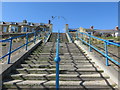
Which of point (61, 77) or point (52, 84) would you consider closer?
point (52, 84)

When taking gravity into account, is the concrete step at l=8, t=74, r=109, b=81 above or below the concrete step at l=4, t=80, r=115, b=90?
above

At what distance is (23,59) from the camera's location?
5.06 meters

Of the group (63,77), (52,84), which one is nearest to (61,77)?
(63,77)

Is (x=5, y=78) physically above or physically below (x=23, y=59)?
below

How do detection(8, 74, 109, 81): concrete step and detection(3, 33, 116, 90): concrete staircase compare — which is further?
detection(8, 74, 109, 81): concrete step

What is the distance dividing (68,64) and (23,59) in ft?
6.40

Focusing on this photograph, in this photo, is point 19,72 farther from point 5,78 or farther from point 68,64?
point 68,64

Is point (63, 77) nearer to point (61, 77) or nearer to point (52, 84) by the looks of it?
point (61, 77)

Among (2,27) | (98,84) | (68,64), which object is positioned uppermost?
(2,27)

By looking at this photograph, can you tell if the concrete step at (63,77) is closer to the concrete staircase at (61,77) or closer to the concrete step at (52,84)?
the concrete staircase at (61,77)

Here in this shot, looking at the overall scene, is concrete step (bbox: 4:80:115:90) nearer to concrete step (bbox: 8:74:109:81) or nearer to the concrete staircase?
the concrete staircase

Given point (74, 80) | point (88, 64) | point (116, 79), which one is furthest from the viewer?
point (88, 64)

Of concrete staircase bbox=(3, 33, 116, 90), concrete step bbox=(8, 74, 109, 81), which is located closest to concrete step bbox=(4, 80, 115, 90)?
concrete staircase bbox=(3, 33, 116, 90)

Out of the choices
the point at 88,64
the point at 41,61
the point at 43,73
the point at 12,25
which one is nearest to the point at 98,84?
the point at 88,64
